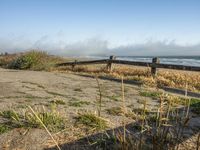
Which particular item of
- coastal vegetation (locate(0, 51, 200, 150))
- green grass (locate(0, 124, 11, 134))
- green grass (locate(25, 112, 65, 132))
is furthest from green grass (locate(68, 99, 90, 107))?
green grass (locate(0, 124, 11, 134))

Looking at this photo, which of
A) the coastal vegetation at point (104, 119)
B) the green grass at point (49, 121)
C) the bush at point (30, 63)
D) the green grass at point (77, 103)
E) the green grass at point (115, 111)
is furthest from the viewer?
the bush at point (30, 63)

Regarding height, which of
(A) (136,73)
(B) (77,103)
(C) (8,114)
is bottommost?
(A) (136,73)

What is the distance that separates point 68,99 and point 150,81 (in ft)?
17.5

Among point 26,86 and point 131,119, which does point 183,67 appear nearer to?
point 26,86

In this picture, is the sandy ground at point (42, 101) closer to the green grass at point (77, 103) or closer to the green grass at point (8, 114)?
the green grass at point (77, 103)

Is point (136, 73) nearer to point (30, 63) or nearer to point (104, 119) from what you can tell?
point (30, 63)

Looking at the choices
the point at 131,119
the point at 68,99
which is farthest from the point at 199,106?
the point at 68,99

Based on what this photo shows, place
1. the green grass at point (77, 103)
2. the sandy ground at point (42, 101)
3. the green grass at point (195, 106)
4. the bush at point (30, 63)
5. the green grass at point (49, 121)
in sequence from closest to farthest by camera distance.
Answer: the sandy ground at point (42, 101) < the green grass at point (49, 121) < the green grass at point (77, 103) < the green grass at point (195, 106) < the bush at point (30, 63)

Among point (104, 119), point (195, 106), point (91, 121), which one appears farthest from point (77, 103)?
point (195, 106)

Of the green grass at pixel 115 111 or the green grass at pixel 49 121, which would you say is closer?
the green grass at pixel 49 121

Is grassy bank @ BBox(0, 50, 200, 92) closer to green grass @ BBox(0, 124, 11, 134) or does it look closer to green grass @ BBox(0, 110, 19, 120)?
green grass @ BBox(0, 110, 19, 120)

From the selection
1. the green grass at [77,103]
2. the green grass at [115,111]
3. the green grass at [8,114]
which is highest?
the green grass at [8,114]

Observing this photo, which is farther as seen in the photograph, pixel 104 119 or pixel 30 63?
pixel 30 63

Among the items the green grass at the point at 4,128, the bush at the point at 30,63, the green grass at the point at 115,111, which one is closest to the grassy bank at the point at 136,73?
the bush at the point at 30,63
